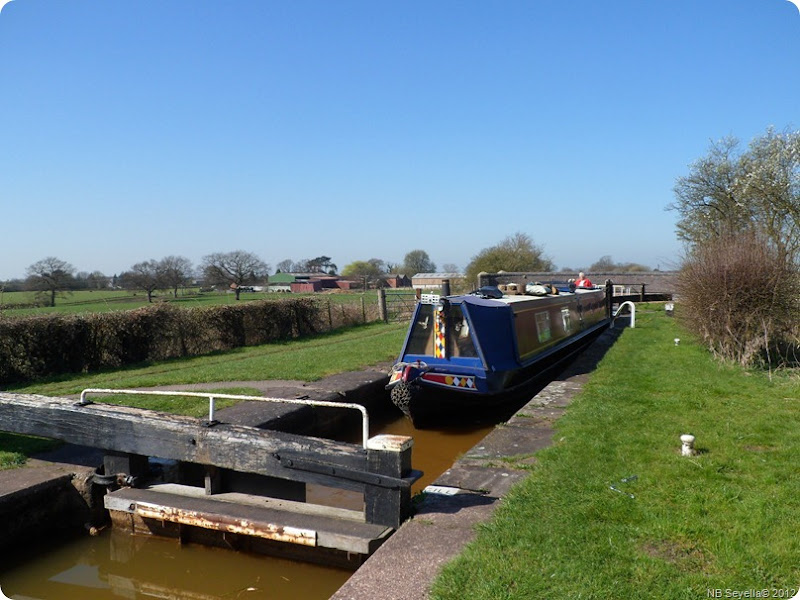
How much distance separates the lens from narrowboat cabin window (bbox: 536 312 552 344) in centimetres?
1074

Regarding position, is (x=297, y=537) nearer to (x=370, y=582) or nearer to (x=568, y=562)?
(x=370, y=582)

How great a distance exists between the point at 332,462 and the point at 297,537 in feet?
2.13

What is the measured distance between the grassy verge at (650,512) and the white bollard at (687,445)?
0.08m

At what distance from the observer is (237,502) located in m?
5.04

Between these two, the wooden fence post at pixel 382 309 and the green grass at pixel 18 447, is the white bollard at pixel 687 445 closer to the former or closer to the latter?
the green grass at pixel 18 447

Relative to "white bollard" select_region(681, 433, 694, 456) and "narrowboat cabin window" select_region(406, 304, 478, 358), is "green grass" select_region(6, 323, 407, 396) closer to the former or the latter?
"narrowboat cabin window" select_region(406, 304, 478, 358)

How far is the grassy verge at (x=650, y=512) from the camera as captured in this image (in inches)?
124

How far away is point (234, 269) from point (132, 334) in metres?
43.3

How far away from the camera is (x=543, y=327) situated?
Result: 36.1 feet

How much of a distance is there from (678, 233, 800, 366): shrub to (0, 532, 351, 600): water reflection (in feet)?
26.6

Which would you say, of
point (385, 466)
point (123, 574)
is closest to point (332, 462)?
point (385, 466)

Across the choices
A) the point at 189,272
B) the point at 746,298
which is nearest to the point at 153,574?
the point at 746,298

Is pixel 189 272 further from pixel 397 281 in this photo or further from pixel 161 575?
pixel 161 575

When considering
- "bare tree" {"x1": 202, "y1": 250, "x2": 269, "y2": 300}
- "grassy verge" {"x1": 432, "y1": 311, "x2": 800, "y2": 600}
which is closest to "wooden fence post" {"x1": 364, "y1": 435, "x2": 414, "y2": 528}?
"grassy verge" {"x1": 432, "y1": 311, "x2": 800, "y2": 600}
